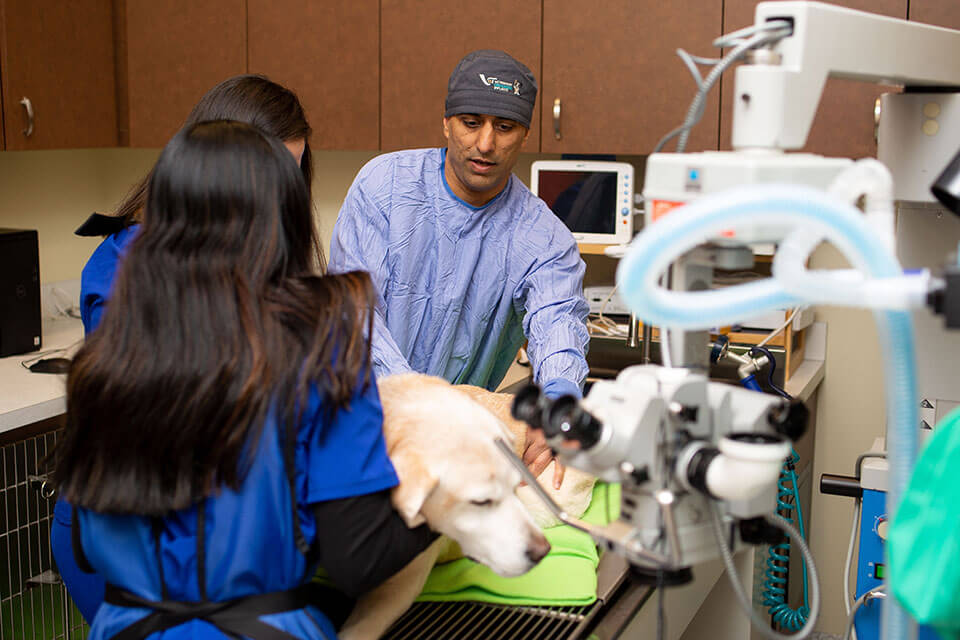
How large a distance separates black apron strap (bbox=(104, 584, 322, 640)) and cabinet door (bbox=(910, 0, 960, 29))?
6.97 ft

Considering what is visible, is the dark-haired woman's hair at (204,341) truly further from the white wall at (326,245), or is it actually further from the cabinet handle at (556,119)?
the white wall at (326,245)

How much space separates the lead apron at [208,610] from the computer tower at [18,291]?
74.2 inches

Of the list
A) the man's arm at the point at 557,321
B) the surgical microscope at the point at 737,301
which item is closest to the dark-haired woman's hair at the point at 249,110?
the man's arm at the point at 557,321

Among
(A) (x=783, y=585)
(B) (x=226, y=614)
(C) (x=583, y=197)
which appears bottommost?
(A) (x=783, y=585)

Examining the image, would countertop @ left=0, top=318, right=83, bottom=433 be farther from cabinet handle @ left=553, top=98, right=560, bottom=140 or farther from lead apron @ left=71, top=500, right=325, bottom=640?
cabinet handle @ left=553, top=98, right=560, bottom=140

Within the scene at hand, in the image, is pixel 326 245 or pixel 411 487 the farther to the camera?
pixel 326 245

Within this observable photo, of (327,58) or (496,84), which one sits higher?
(327,58)

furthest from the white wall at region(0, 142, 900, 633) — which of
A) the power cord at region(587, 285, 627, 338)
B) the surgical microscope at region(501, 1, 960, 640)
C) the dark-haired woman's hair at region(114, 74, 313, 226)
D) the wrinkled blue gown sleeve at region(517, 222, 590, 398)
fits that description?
the surgical microscope at region(501, 1, 960, 640)

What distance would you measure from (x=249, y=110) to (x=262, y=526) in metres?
0.84

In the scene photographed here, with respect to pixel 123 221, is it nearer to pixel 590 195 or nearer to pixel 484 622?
pixel 484 622

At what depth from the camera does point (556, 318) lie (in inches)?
74.1

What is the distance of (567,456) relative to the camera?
0.89 metres

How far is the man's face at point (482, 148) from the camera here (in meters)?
1.92

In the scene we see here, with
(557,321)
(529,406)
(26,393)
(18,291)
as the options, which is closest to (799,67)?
(529,406)
